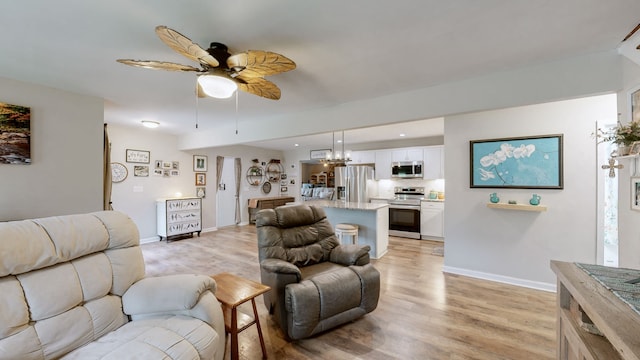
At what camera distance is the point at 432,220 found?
5.40 m

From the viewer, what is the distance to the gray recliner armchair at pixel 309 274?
6.47 feet

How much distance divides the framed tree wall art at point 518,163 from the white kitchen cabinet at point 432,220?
86.2 inches

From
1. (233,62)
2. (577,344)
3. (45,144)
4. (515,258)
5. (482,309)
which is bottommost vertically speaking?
(482,309)

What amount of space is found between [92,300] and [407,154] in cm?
591

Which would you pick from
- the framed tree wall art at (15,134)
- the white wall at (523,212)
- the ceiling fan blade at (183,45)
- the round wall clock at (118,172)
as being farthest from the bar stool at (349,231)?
the round wall clock at (118,172)

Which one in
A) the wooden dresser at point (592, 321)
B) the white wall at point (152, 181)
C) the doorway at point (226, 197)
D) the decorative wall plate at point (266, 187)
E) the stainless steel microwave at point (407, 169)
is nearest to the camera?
the wooden dresser at point (592, 321)

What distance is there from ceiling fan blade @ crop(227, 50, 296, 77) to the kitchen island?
295 cm

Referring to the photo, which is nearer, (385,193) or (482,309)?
(482,309)

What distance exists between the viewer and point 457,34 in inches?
67.7

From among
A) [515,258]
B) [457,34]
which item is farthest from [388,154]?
[457,34]

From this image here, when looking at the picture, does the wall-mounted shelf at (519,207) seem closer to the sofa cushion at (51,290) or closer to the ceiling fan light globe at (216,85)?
the ceiling fan light globe at (216,85)

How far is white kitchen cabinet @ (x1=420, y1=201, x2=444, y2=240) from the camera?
5.31 metres

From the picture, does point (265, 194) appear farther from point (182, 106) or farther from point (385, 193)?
point (182, 106)

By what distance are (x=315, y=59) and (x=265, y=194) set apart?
6319 mm
